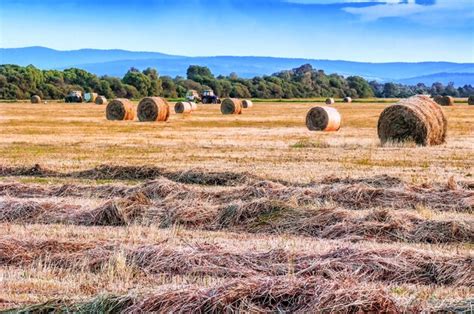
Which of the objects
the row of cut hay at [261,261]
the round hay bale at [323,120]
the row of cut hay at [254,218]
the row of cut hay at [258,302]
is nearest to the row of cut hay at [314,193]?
the row of cut hay at [254,218]

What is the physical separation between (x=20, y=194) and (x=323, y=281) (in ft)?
28.4

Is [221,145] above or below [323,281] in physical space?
below

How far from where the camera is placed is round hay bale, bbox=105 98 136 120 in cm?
4238

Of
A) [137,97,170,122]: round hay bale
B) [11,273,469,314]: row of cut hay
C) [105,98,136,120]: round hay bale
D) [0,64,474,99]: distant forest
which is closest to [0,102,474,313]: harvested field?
[11,273,469,314]: row of cut hay

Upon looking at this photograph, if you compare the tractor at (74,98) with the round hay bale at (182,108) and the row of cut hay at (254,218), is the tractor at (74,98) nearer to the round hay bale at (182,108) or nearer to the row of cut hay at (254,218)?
the round hay bale at (182,108)

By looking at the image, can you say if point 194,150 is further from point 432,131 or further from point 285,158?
point 432,131

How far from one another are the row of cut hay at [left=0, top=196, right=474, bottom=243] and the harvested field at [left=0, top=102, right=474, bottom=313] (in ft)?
0.09

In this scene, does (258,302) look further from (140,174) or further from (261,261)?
(140,174)

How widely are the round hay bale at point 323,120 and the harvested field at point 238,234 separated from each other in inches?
457

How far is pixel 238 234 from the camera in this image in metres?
10.5

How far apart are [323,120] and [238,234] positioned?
22.6 meters

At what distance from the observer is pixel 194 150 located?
23375mm

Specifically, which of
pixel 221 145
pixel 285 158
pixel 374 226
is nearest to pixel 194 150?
pixel 221 145

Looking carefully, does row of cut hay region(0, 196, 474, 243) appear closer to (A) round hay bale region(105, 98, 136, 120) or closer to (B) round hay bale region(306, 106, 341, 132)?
(B) round hay bale region(306, 106, 341, 132)
